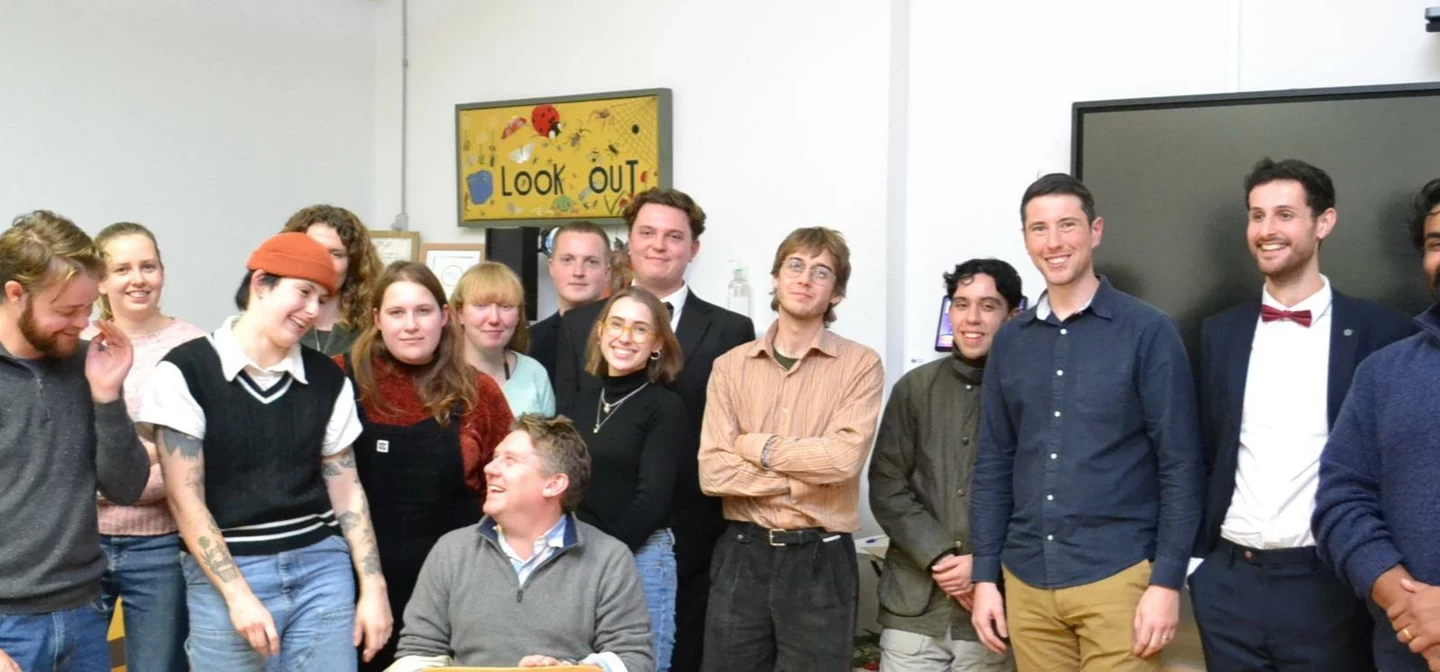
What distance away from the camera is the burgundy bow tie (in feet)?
8.34

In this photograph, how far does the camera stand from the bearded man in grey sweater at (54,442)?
2.16 meters

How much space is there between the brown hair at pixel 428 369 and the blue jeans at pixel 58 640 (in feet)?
2.31

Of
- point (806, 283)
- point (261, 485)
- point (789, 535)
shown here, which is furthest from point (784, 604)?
point (261, 485)

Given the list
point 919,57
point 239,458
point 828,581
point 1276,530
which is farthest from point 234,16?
point 1276,530

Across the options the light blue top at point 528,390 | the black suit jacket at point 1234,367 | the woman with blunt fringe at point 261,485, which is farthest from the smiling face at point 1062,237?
the woman with blunt fringe at point 261,485

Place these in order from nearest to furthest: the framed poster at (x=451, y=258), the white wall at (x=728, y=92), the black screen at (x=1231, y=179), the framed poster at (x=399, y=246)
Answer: the black screen at (x=1231, y=179), the white wall at (x=728, y=92), the framed poster at (x=451, y=258), the framed poster at (x=399, y=246)

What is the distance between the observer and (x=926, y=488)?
3.04 meters

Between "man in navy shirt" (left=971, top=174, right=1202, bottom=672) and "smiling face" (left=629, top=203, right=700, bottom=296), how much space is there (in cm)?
109

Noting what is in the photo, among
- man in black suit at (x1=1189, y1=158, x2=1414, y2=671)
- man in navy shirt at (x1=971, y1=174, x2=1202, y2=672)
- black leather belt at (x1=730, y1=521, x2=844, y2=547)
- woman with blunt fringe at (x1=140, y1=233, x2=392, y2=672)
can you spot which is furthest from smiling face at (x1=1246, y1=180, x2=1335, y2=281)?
woman with blunt fringe at (x1=140, y1=233, x2=392, y2=672)

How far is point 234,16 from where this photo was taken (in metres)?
4.88

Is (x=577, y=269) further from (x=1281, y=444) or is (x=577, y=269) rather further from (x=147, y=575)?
(x=1281, y=444)

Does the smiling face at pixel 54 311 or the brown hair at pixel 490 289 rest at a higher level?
the brown hair at pixel 490 289

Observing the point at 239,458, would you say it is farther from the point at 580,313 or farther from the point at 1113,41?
the point at 1113,41

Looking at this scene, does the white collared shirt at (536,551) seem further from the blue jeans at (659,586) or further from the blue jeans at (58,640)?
the blue jeans at (58,640)
